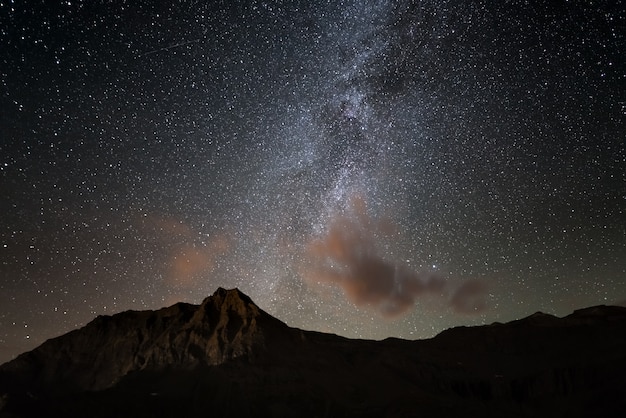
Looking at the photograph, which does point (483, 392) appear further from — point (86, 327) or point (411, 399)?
point (86, 327)

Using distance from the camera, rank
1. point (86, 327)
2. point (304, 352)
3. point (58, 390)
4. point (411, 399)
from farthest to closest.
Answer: point (86, 327) < point (304, 352) < point (58, 390) < point (411, 399)

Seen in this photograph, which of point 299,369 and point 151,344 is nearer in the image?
point 299,369

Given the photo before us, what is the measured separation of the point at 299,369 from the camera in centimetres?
9438

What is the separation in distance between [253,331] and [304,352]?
36.0 ft

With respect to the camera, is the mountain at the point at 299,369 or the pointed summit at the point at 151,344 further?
the pointed summit at the point at 151,344

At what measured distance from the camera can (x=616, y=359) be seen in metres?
90.3

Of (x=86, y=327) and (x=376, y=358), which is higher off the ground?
(x=86, y=327)

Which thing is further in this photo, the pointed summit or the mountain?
the pointed summit

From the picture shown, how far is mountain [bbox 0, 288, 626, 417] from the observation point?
3292 inches

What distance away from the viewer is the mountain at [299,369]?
83.6 meters

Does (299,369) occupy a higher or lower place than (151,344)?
lower

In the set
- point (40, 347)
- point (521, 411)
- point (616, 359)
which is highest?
point (40, 347)

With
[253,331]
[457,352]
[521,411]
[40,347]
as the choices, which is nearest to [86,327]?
[40,347]

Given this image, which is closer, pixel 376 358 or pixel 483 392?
pixel 483 392
